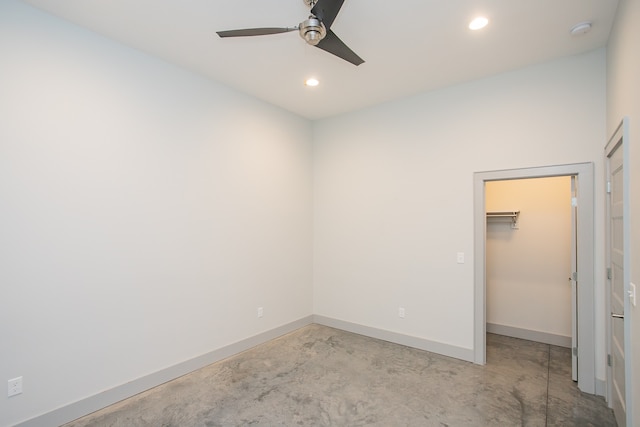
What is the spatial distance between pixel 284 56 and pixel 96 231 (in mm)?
2355

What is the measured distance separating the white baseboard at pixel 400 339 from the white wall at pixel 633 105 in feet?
6.17

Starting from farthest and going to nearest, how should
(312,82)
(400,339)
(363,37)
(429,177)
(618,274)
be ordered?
(400,339) < (429,177) < (312,82) < (363,37) < (618,274)

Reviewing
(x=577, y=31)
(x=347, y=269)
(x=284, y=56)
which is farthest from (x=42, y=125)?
(x=577, y=31)

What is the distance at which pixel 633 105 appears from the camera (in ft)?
6.39

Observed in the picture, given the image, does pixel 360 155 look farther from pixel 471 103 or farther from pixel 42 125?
pixel 42 125

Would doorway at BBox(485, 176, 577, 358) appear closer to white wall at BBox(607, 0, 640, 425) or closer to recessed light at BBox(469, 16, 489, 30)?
white wall at BBox(607, 0, 640, 425)

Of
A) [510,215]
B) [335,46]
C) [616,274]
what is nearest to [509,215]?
[510,215]

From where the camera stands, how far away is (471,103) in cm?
364

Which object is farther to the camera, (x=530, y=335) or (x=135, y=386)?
(x=530, y=335)

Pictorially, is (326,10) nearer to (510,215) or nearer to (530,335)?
(510,215)

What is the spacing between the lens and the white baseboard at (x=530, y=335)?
156 inches

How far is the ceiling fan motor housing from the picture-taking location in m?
1.95

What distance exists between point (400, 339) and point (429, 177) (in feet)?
6.99

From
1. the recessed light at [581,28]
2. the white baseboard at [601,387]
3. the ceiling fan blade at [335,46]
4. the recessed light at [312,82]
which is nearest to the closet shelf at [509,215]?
the white baseboard at [601,387]
